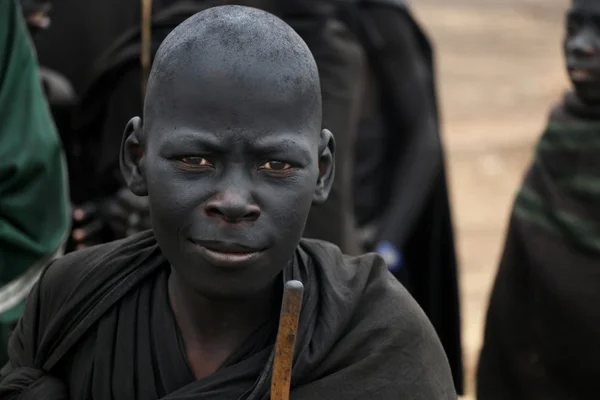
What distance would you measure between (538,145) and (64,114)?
1.79 meters

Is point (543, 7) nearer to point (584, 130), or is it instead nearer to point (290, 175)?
point (584, 130)

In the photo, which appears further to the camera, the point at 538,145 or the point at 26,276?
the point at 538,145

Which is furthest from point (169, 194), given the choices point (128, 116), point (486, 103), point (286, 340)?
point (486, 103)

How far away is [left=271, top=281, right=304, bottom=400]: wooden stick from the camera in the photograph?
222 cm

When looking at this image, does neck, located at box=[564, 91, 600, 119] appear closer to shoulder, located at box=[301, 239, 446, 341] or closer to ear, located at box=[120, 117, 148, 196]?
shoulder, located at box=[301, 239, 446, 341]

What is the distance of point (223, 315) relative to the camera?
8.13ft

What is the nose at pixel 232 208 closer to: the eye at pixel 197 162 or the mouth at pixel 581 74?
the eye at pixel 197 162

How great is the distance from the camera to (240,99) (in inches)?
90.7

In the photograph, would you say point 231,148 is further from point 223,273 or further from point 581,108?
point 581,108

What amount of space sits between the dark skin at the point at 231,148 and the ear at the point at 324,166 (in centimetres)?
5

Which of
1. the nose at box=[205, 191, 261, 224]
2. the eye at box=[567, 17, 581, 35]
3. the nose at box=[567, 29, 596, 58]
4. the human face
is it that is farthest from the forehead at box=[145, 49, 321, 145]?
the eye at box=[567, 17, 581, 35]

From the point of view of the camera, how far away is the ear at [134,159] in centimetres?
245

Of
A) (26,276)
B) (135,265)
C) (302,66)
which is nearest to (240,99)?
(302,66)

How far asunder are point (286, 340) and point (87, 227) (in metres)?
2.89
